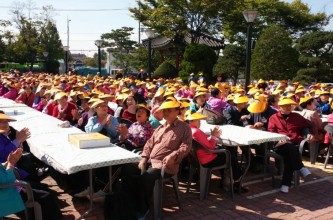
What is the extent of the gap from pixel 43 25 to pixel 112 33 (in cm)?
866

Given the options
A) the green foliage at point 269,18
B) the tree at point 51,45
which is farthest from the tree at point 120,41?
the green foliage at point 269,18

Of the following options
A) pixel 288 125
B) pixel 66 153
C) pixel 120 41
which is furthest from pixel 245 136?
pixel 120 41

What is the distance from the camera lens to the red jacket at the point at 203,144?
4719 millimetres

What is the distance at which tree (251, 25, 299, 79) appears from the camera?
59.3ft

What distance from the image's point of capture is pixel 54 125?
583 cm

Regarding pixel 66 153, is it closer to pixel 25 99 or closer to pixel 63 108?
pixel 63 108

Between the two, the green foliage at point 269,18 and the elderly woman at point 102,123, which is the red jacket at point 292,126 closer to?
the elderly woman at point 102,123

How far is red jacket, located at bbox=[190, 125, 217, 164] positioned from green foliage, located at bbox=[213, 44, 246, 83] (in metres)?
17.2

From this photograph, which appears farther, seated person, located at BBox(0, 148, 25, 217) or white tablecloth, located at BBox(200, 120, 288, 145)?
white tablecloth, located at BBox(200, 120, 288, 145)

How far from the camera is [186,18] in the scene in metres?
22.9

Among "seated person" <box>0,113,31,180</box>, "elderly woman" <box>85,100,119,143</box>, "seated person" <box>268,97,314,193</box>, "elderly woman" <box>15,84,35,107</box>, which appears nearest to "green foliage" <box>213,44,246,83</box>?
"elderly woman" <box>15,84,35,107</box>

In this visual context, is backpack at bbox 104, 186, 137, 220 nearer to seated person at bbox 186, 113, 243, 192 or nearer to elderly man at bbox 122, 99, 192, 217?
elderly man at bbox 122, 99, 192, 217

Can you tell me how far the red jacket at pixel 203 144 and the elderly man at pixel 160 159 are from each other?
0.42m

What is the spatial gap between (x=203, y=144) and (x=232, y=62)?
17.9 meters
